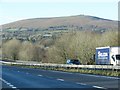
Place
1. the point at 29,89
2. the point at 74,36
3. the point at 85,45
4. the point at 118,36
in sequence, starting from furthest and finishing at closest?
the point at 74,36, the point at 85,45, the point at 118,36, the point at 29,89

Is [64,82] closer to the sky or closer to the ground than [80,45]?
closer to the ground

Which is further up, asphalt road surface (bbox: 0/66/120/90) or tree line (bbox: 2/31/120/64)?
tree line (bbox: 2/31/120/64)

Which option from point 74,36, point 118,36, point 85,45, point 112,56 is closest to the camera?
point 112,56

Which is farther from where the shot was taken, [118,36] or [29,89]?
[118,36]

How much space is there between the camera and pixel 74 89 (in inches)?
828

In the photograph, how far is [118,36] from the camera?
8544 centimetres

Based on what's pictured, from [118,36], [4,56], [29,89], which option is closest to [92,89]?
[29,89]

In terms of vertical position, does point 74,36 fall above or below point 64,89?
above

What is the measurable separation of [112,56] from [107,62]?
2.18 metres

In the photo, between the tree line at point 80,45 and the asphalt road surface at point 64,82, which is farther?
the tree line at point 80,45

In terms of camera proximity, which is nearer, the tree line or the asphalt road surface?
the asphalt road surface

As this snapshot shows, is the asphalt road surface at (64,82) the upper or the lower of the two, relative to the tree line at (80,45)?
lower

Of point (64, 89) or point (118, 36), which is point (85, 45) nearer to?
point (118, 36)

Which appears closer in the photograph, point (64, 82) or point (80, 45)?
point (64, 82)
